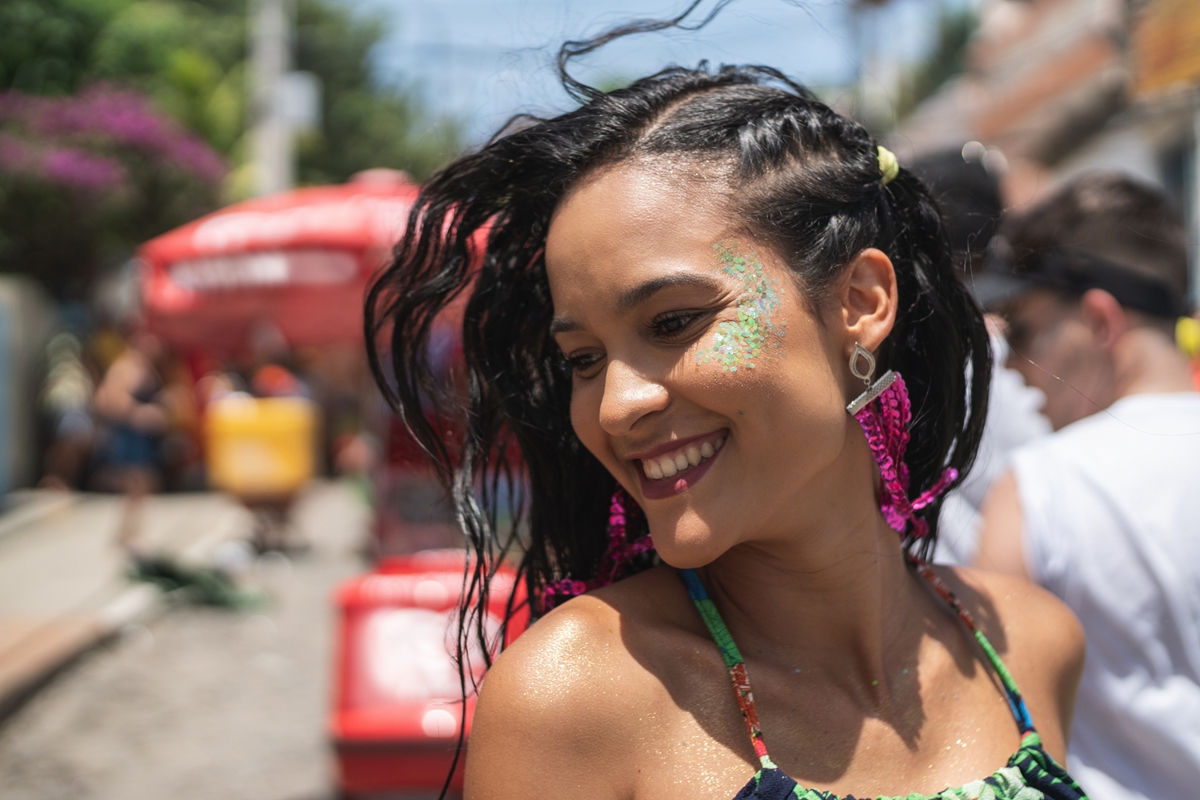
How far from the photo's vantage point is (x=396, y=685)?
4.10 m

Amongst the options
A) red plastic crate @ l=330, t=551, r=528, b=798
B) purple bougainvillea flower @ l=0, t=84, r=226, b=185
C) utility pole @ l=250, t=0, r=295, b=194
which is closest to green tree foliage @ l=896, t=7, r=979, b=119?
utility pole @ l=250, t=0, r=295, b=194

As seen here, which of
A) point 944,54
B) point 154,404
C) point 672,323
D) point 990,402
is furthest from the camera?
point 944,54

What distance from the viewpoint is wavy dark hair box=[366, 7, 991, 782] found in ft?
5.01

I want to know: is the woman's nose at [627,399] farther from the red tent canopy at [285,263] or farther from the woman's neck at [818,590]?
the red tent canopy at [285,263]

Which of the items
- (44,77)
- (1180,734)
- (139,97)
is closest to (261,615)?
(1180,734)

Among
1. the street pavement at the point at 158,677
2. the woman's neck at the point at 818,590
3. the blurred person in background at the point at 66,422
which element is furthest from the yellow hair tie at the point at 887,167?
the blurred person in background at the point at 66,422

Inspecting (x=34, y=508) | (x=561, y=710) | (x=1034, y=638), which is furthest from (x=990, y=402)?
(x=34, y=508)

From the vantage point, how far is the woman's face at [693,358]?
134 centimetres

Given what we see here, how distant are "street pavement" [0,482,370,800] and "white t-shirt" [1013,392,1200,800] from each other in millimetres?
3668

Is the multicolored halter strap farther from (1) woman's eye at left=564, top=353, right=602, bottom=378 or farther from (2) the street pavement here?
(2) the street pavement

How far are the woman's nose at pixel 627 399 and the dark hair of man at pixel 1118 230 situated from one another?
1.26 metres

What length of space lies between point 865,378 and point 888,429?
123 millimetres

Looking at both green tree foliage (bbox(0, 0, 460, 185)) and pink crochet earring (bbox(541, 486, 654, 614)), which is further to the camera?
green tree foliage (bbox(0, 0, 460, 185))

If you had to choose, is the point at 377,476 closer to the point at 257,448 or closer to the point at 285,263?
the point at 285,263
